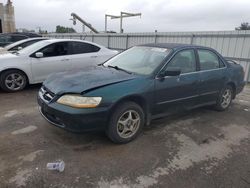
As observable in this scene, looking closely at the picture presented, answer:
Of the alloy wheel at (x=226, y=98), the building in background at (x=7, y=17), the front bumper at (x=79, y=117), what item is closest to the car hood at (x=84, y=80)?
the front bumper at (x=79, y=117)

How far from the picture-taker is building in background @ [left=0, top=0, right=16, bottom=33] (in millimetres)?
27281

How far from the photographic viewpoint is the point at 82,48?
7.24m

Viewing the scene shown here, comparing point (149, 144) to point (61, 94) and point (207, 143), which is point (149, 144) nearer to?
point (207, 143)

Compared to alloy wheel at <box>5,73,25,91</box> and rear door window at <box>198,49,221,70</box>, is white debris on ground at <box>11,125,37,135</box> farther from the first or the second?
rear door window at <box>198,49,221,70</box>

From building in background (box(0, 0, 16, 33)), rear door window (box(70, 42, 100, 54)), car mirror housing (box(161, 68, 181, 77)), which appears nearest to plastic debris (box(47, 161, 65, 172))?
car mirror housing (box(161, 68, 181, 77))

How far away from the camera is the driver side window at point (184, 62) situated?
13.4 feet

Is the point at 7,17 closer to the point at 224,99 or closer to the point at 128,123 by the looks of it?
the point at 224,99

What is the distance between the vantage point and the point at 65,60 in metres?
6.82

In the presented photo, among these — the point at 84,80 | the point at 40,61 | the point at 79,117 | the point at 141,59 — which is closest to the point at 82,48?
the point at 40,61

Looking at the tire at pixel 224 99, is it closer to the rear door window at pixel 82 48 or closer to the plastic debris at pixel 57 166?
the plastic debris at pixel 57 166

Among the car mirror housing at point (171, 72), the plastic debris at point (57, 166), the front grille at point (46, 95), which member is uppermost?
the car mirror housing at point (171, 72)

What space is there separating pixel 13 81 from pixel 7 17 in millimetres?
25890

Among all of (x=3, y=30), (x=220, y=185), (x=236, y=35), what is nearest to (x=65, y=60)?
(x=220, y=185)

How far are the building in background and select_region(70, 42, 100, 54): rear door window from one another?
24.9 metres
